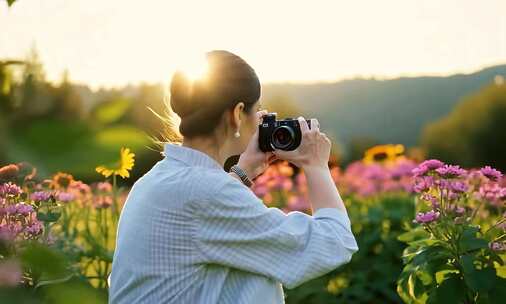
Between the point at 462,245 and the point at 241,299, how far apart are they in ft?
4.30

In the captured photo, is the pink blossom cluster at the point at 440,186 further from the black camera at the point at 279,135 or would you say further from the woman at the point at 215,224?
the woman at the point at 215,224

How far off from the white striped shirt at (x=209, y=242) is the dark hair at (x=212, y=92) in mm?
71

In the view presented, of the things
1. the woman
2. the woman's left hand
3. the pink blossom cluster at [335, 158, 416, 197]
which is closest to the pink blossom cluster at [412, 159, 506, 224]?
the woman's left hand

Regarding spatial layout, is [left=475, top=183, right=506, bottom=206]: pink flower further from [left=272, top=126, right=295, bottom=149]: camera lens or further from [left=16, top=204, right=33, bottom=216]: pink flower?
[left=16, top=204, right=33, bottom=216]: pink flower

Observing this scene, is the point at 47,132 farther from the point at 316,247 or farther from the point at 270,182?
the point at 270,182

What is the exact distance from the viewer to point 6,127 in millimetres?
390

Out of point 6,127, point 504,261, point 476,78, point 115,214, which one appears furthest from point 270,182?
point 476,78

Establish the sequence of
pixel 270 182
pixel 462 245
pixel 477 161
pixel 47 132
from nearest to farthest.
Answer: pixel 47 132
pixel 462 245
pixel 270 182
pixel 477 161

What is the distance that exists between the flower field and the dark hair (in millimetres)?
200

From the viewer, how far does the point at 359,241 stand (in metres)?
5.18

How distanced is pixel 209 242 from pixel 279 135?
402mm

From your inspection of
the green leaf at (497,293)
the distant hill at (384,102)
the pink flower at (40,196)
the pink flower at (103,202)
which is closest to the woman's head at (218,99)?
the pink flower at (40,196)

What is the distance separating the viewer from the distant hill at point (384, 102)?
65.6m

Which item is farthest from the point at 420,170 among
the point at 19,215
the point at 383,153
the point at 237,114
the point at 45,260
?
the point at 383,153
